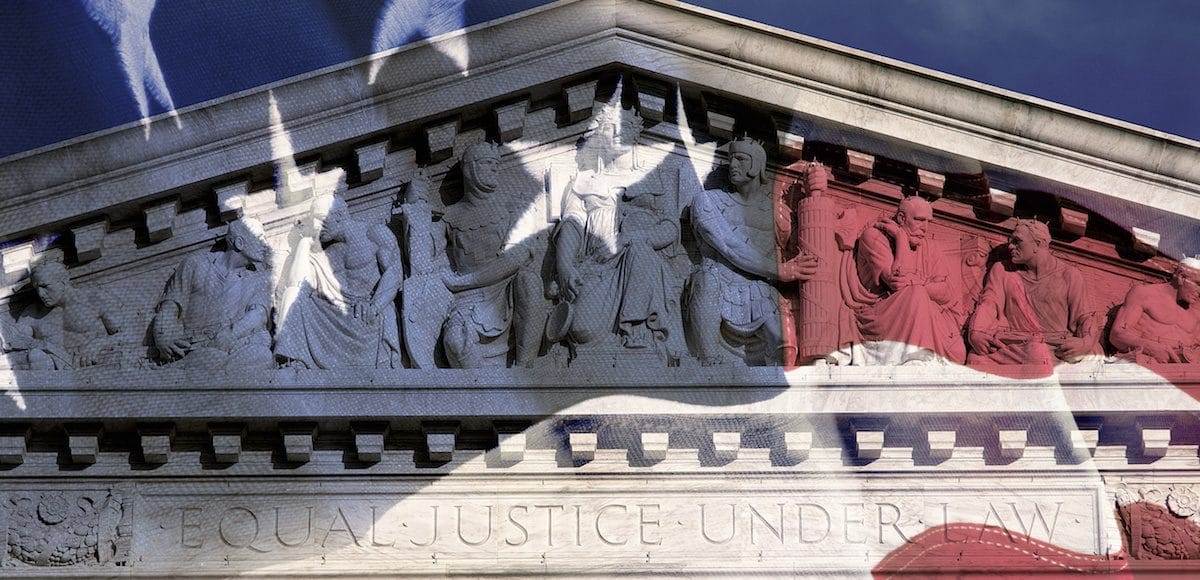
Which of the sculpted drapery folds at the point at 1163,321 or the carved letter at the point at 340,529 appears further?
the sculpted drapery folds at the point at 1163,321

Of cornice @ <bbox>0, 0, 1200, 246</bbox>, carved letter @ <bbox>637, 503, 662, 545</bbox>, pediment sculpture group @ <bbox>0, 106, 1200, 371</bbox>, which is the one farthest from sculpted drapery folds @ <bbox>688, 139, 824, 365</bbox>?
carved letter @ <bbox>637, 503, 662, 545</bbox>

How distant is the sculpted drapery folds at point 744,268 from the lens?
682 inches

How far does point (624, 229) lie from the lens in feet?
57.8

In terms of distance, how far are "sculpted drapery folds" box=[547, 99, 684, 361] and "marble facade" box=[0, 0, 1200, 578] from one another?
3 centimetres

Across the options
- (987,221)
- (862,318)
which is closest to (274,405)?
(862,318)

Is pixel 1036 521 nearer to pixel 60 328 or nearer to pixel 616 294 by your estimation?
pixel 616 294

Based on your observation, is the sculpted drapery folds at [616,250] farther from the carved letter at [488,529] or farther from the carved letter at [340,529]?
the carved letter at [340,529]

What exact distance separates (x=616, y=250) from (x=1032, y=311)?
9.83ft

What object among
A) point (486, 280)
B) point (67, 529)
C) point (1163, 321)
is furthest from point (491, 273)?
point (1163, 321)

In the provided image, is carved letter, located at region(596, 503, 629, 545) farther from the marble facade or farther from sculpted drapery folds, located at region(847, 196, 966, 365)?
sculpted drapery folds, located at region(847, 196, 966, 365)

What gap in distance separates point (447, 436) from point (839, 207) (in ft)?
11.0

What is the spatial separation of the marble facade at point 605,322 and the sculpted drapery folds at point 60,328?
3 cm

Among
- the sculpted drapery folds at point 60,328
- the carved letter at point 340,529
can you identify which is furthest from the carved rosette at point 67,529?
the carved letter at point 340,529

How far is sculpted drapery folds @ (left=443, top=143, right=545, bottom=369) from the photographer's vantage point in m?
17.2
